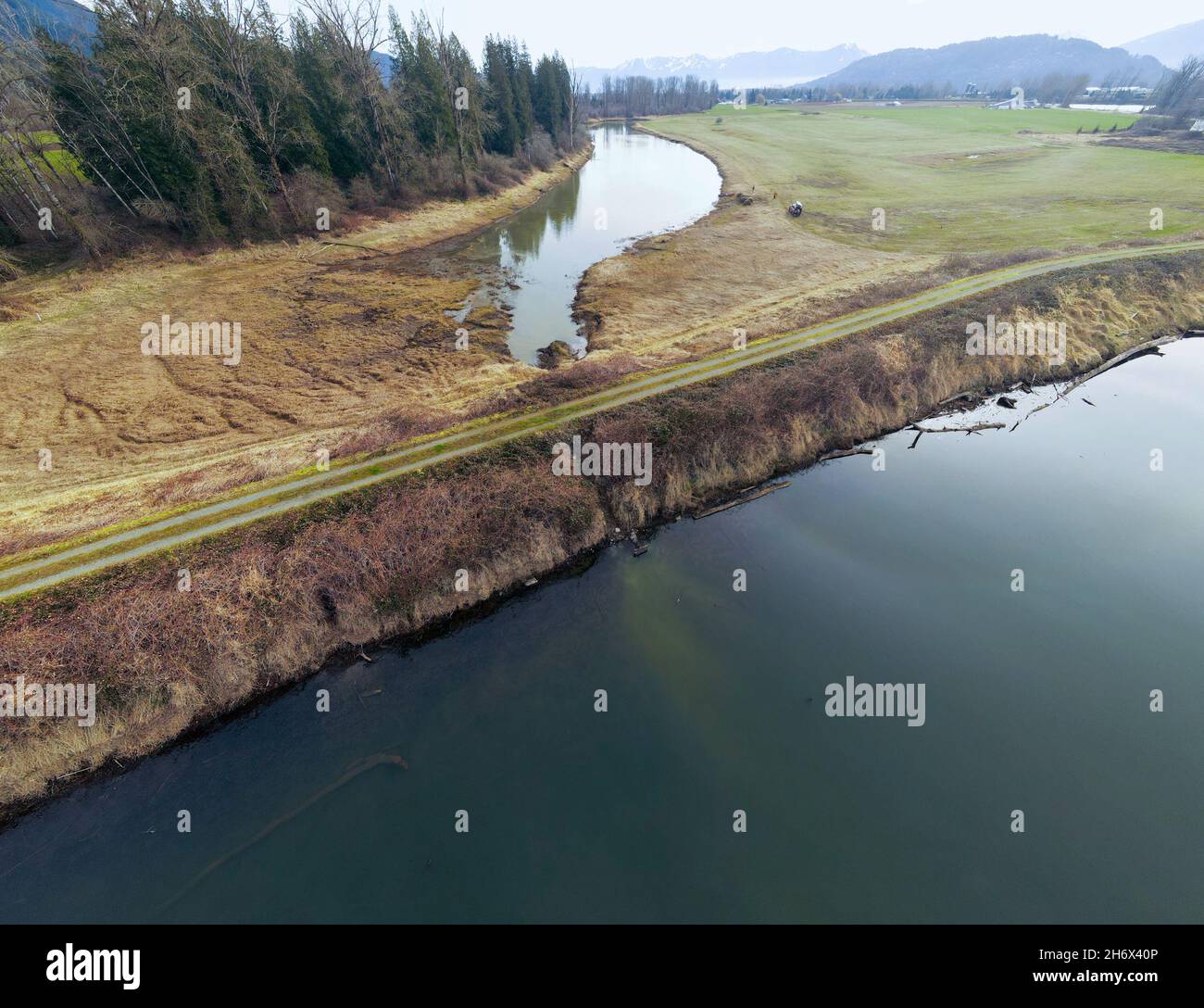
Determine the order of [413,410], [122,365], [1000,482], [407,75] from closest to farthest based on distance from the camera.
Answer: [1000,482] → [413,410] → [122,365] → [407,75]

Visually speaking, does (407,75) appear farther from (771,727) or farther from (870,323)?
(771,727)


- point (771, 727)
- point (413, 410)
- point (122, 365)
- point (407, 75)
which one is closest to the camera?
point (771, 727)

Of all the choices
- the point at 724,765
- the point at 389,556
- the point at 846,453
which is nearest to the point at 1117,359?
the point at 846,453

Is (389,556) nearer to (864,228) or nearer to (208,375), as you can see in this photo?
(208,375)

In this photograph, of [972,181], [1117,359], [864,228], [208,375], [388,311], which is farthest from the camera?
[972,181]

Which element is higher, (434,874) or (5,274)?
(5,274)
